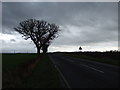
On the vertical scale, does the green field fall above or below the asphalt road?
above

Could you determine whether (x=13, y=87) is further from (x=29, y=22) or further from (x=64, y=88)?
(x=29, y=22)

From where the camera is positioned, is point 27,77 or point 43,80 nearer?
point 43,80

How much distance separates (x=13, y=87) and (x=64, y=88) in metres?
2.39

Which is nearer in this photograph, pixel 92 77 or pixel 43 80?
pixel 43 80

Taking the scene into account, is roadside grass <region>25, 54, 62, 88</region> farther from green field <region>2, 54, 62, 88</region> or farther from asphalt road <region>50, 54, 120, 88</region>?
asphalt road <region>50, 54, 120, 88</region>

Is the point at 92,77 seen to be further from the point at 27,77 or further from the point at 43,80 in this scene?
the point at 27,77

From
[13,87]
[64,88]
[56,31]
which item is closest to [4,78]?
[13,87]

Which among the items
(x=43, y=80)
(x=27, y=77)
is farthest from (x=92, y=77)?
(x=27, y=77)

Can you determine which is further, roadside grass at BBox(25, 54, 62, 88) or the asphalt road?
the asphalt road

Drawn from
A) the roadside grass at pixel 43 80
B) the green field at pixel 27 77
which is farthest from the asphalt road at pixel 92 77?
the green field at pixel 27 77

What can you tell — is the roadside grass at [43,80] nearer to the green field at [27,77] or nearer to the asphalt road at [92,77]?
the green field at [27,77]

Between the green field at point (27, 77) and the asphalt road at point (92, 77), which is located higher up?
the green field at point (27, 77)

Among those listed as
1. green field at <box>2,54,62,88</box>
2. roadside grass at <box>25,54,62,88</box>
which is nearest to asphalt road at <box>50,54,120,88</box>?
roadside grass at <box>25,54,62,88</box>

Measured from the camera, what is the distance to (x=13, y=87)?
28.4 ft
